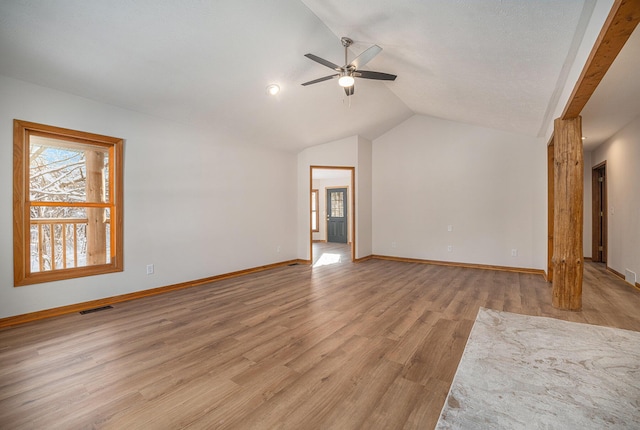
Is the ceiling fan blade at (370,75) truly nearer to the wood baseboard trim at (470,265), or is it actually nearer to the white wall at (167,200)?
the white wall at (167,200)

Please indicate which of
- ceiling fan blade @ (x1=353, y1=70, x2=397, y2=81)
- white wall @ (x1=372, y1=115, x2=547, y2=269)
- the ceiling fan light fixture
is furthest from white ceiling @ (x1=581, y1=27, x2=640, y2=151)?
the ceiling fan light fixture

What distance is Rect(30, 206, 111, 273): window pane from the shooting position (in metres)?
3.36

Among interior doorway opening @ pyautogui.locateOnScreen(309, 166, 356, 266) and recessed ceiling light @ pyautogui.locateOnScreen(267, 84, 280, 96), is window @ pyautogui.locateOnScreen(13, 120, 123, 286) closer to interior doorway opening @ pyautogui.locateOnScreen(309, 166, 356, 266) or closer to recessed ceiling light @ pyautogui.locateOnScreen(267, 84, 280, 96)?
recessed ceiling light @ pyautogui.locateOnScreen(267, 84, 280, 96)

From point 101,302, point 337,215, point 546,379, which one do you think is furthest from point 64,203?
point 337,215

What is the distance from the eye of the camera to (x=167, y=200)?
13.5 feet

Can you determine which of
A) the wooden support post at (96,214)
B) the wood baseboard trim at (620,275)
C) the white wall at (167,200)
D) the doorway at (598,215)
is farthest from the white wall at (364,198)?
the doorway at (598,215)

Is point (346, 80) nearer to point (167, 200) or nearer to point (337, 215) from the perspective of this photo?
point (167, 200)

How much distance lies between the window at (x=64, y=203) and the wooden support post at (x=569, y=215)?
210 inches

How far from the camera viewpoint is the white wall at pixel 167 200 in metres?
2.93

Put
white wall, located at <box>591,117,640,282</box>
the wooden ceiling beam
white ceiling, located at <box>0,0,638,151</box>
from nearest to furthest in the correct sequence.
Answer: the wooden ceiling beam, white ceiling, located at <box>0,0,638,151</box>, white wall, located at <box>591,117,640,282</box>

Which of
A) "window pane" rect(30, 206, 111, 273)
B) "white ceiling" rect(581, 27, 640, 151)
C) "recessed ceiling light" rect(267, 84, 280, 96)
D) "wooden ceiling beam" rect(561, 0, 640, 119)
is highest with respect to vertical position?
"recessed ceiling light" rect(267, 84, 280, 96)

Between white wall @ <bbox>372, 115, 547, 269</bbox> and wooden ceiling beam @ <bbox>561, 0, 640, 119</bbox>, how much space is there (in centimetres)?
279

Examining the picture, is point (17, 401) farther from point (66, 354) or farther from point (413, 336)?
point (413, 336)

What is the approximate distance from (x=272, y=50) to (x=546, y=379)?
3833 millimetres
